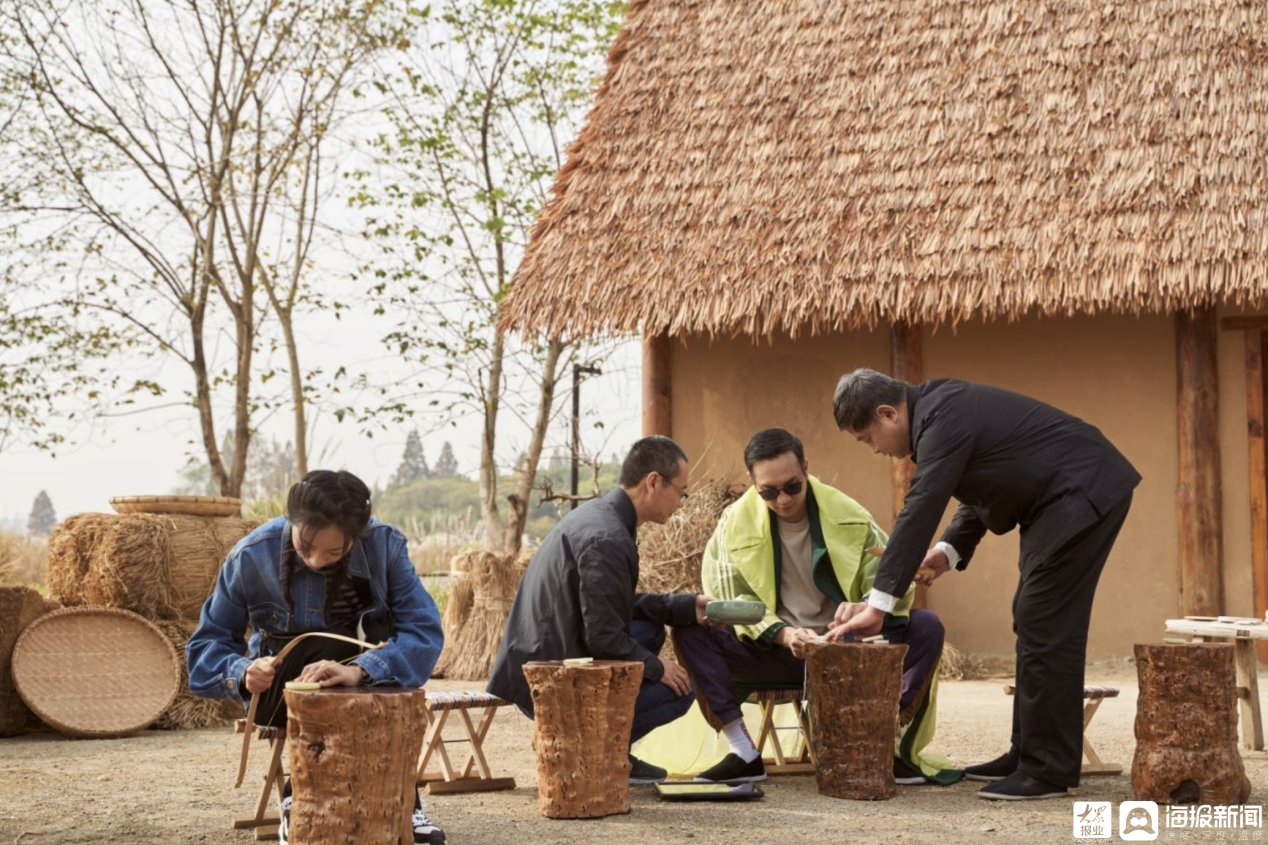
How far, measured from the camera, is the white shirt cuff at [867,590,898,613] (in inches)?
173

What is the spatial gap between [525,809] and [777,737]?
1.26 m

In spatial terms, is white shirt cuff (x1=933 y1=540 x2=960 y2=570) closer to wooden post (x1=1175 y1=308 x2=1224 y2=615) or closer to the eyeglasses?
the eyeglasses

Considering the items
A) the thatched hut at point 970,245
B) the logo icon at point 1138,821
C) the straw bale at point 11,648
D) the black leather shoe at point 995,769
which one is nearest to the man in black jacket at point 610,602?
the black leather shoe at point 995,769

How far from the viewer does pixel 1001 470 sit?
4504mm

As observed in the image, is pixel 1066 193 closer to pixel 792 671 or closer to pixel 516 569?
pixel 516 569

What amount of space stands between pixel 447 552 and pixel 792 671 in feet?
31.7

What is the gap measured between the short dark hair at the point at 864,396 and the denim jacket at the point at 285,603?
1.43 m

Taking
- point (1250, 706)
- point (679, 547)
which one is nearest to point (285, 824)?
point (1250, 706)

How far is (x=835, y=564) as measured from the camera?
16.3 ft

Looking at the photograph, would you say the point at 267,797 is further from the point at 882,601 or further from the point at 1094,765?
the point at 1094,765

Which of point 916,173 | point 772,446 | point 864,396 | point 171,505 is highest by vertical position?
point 916,173

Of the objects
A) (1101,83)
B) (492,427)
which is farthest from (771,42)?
(492,427)

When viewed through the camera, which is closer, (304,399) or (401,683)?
(401,683)

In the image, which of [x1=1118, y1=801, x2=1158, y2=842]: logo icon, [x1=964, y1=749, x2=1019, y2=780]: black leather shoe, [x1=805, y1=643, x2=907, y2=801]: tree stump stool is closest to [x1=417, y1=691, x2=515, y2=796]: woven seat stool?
[x1=805, y1=643, x2=907, y2=801]: tree stump stool
